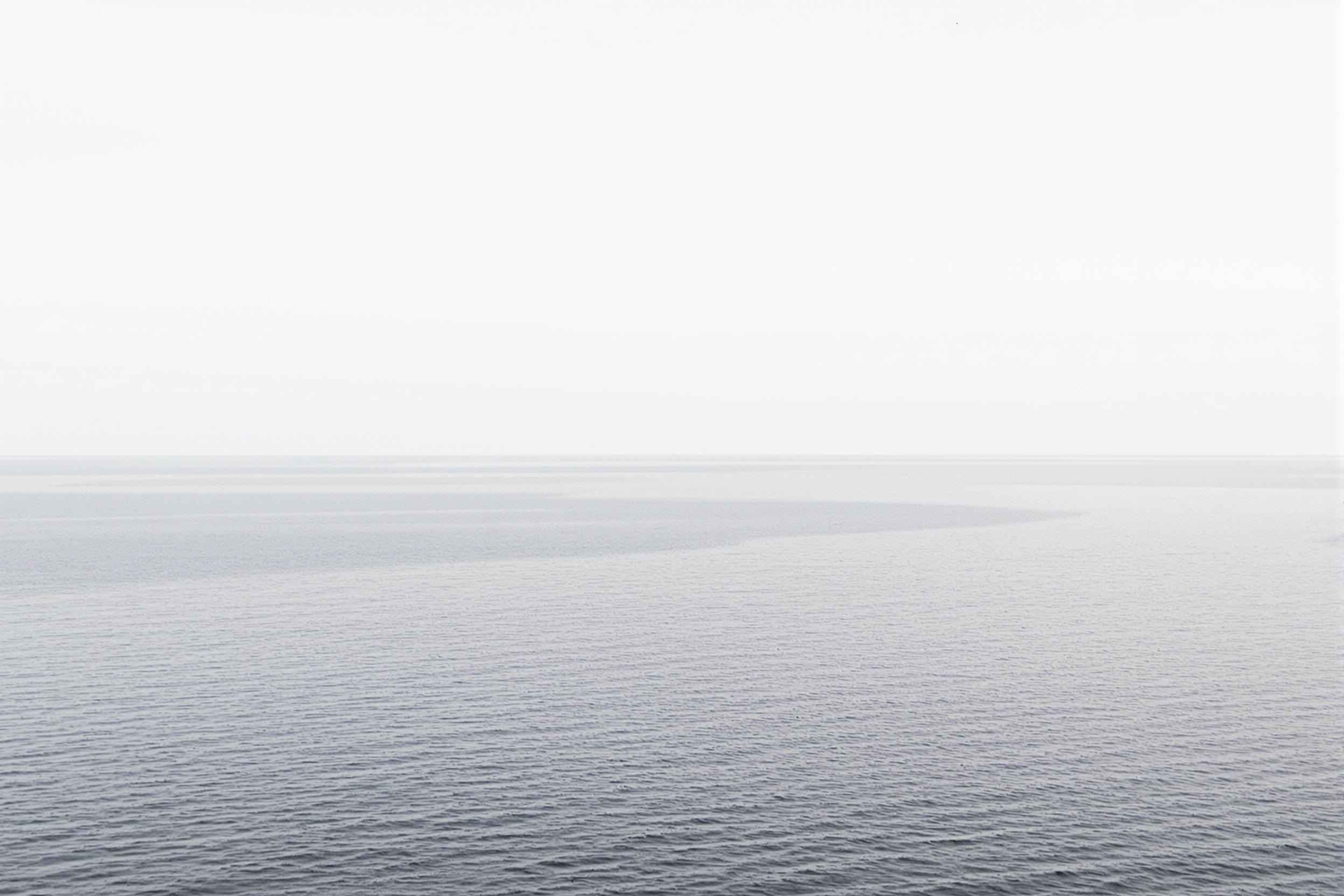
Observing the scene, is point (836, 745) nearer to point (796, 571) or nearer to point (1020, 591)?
point (1020, 591)

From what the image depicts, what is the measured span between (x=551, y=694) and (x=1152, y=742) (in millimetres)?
40125

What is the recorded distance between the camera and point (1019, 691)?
3216 inches

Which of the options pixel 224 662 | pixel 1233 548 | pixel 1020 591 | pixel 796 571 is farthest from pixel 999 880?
pixel 1233 548

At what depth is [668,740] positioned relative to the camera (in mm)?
68500

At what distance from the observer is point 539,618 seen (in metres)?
110

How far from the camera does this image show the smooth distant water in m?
50.6

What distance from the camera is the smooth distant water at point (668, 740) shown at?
50.6 m

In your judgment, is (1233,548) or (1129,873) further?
(1233,548)

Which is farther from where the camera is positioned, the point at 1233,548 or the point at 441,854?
the point at 1233,548

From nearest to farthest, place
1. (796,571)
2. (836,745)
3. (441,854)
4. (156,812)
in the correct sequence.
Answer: (441,854)
(156,812)
(836,745)
(796,571)

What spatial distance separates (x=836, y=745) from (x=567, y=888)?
79.6 ft

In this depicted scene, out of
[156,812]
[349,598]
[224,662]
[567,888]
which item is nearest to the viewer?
[567,888]

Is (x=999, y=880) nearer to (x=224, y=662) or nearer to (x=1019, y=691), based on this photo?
(x=1019, y=691)

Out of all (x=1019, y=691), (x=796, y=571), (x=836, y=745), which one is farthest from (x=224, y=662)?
(x=796, y=571)
